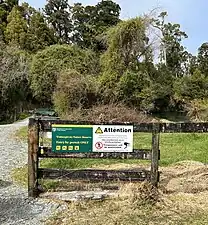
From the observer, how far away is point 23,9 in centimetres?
4859

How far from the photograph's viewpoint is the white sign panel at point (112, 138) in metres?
5.83

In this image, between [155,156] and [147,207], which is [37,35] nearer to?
[155,156]

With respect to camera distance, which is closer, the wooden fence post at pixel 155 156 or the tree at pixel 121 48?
the wooden fence post at pixel 155 156

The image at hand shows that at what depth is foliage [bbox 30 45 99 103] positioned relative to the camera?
90.2 ft

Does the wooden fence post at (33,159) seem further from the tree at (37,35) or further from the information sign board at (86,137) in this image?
the tree at (37,35)

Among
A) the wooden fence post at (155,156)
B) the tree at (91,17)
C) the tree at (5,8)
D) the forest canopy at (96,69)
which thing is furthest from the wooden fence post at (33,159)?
the tree at (91,17)

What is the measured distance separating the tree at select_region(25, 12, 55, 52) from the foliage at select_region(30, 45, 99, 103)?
11.2m

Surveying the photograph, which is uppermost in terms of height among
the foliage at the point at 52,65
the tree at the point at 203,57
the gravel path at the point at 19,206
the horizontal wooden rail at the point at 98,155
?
the tree at the point at 203,57

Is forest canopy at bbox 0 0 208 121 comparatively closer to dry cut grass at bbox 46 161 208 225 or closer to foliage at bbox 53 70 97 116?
foliage at bbox 53 70 97 116

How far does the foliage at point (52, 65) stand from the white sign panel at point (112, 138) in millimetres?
20382

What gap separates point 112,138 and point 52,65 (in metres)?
22.6

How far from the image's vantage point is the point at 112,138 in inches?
231

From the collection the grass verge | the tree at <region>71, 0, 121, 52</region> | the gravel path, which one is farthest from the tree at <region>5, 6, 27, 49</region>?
the grass verge

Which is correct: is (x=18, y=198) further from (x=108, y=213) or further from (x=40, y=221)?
(x=108, y=213)
